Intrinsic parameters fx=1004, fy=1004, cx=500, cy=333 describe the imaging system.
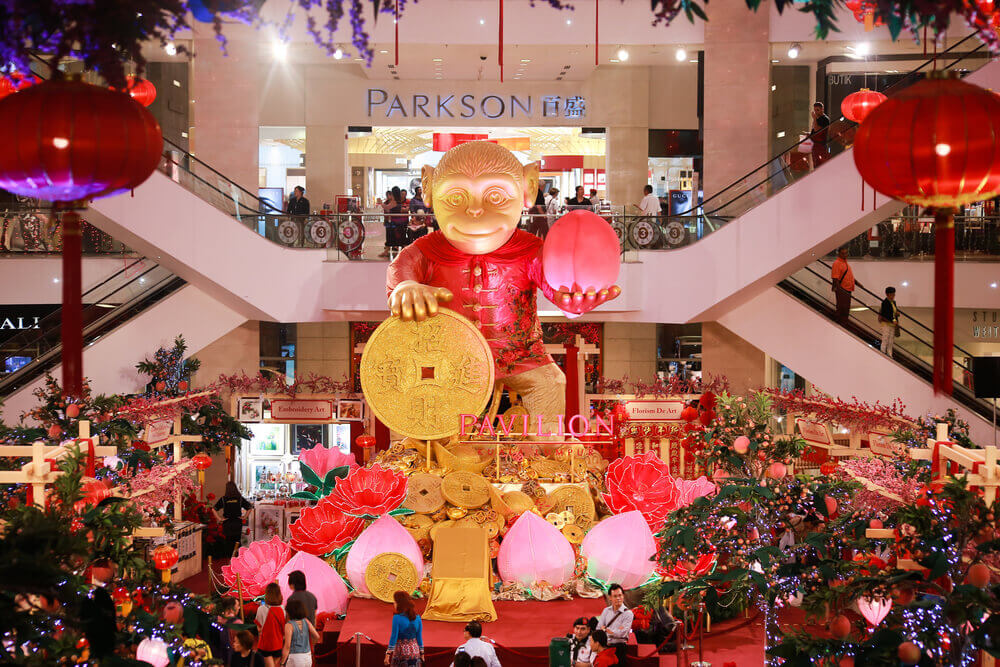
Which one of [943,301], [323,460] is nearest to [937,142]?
[943,301]

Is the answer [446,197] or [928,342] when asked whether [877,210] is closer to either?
[928,342]

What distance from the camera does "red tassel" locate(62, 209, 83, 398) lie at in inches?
120

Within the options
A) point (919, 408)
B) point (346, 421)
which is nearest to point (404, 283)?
point (346, 421)

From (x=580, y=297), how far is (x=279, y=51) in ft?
29.6

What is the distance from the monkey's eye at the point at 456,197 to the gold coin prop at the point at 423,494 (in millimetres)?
1900

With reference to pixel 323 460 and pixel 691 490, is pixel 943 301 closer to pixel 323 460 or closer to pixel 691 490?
pixel 691 490

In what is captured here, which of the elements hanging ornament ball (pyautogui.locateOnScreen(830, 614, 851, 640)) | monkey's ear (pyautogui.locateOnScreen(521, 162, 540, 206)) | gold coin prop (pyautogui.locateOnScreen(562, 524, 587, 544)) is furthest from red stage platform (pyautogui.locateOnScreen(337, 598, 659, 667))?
monkey's ear (pyautogui.locateOnScreen(521, 162, 540, 206))

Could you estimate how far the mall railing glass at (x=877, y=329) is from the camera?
9852mm

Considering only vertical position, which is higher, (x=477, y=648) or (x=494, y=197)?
(x=494, y=197)

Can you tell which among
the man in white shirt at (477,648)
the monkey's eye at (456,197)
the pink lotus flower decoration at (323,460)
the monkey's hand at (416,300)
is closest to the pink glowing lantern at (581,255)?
the monkey's eye at (456,197)

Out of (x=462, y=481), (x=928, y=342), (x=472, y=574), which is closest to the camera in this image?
(x=472, y=574)

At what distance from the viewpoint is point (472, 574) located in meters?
6.28

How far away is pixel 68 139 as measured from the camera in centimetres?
293

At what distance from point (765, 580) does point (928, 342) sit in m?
6.57
